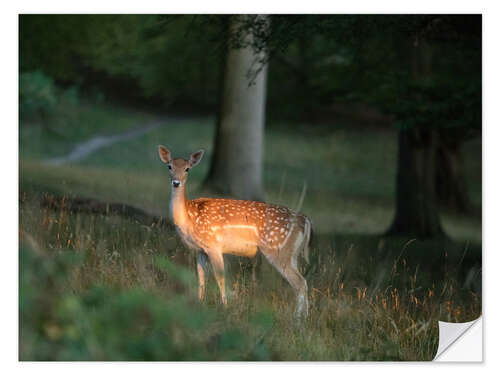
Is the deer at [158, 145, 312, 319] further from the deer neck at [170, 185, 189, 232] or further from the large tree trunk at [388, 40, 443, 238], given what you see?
the large tree trunk at [388, 40, 443, 238]

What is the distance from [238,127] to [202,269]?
11.8ft

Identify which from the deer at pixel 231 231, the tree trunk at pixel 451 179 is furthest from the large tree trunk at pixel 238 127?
the tree trunk at pixel 451 179

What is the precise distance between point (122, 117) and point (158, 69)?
266 cm

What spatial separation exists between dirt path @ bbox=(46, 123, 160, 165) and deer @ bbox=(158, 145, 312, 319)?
6776mm

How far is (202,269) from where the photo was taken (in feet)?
14.4

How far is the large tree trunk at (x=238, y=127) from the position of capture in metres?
7.61

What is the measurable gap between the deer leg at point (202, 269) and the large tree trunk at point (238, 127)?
122 inches

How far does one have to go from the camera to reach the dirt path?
1152 centimetres

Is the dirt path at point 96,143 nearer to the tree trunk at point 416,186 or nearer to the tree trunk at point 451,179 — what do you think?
the tree trunk at point 451,179

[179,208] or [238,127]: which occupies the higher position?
[238,127]

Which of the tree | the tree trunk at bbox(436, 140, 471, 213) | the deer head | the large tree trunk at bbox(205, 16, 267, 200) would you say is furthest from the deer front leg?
the tree trunk at bbox(436, 140, 471, 213)

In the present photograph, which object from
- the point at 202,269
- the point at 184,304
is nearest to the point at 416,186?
the point at 202,269
